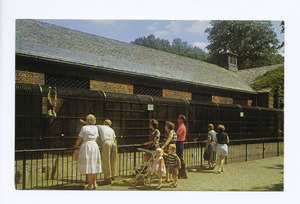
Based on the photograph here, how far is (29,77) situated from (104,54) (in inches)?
145

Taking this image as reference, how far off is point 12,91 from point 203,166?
6.28 metres

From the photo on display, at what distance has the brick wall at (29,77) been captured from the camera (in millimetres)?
9479

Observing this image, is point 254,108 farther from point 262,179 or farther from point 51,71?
point 51,71

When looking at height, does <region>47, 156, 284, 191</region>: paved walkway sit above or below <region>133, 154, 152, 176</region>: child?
below

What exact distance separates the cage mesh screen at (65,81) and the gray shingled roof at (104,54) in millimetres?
747

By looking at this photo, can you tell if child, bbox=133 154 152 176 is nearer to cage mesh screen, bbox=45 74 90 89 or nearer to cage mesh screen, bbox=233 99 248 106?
cage mesh screen, bbox=45 74 90 89

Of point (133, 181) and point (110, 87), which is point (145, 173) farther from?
point (110, 87)

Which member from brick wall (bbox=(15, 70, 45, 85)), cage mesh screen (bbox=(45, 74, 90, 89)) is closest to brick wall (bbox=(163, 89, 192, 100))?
cage mesh screen (bbox=(45, 74, 90, 89))

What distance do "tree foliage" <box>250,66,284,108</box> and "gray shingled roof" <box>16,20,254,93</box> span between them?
1955mm

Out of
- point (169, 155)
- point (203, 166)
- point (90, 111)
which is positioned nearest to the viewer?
point (169, 155)

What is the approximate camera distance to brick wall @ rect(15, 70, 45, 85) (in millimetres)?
9479

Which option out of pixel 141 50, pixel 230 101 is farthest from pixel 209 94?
pixel 141 50

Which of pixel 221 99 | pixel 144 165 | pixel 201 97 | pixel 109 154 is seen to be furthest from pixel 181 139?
pixel 221 99
